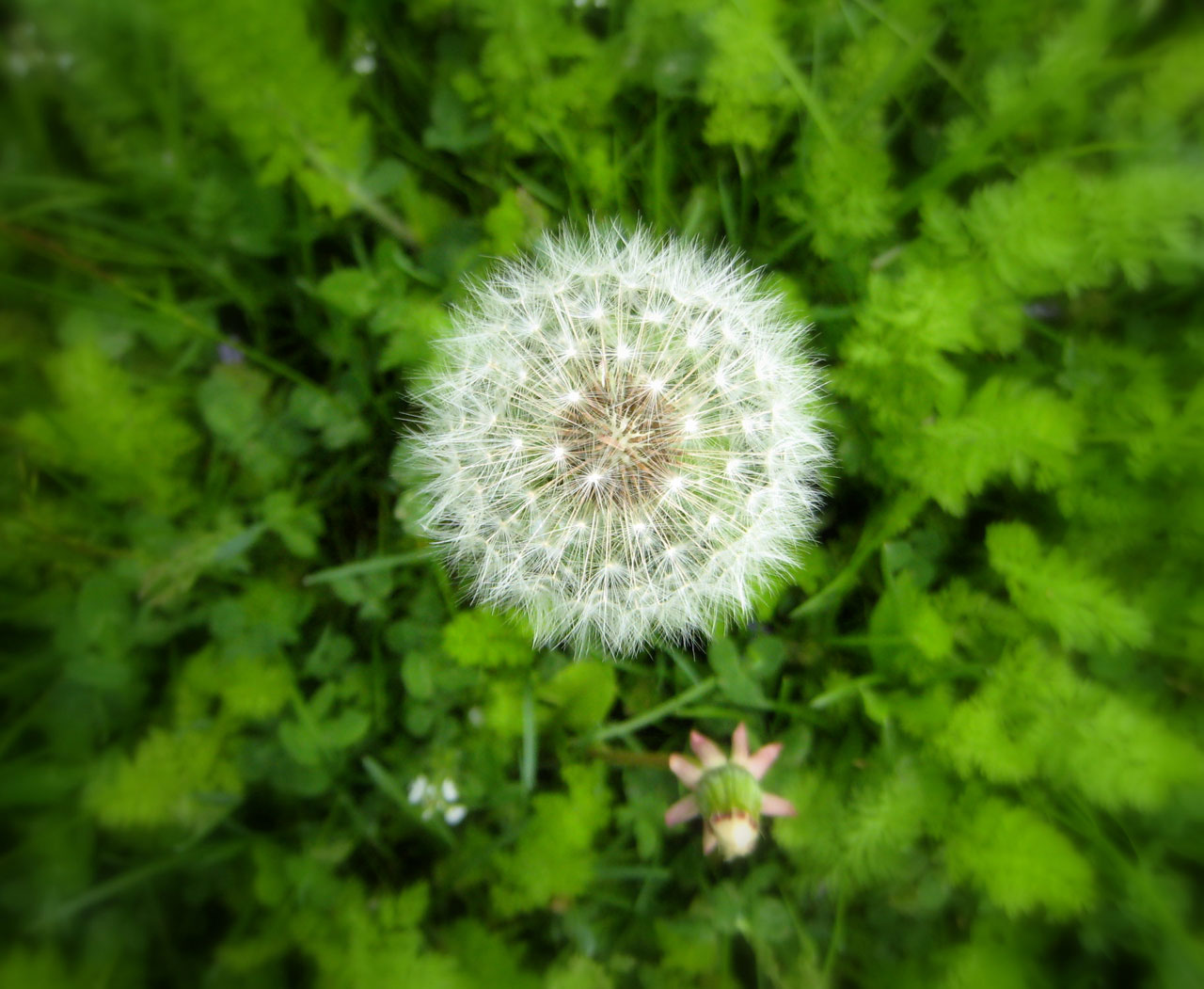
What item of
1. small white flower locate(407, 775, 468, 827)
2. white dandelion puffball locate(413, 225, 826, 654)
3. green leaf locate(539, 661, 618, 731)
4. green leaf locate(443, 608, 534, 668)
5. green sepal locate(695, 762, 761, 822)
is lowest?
small white flower locate(407, 775, 468, 827)

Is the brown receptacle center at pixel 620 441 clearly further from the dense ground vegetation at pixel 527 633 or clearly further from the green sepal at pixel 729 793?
the green sepal at pixel 729 793

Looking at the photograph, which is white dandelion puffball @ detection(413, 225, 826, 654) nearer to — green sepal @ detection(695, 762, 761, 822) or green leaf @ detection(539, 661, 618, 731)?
green leaf @ detection(539, 661, 618, 731)

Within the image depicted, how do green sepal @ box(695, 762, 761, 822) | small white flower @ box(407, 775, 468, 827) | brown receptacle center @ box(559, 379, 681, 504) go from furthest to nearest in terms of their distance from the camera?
small white flower @ box(407, 775, 468, 827), green sepal @ box(695, 762, 761, 822), brown receptacle center @ box(559, 379, 681, 504)

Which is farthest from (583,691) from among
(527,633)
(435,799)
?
(435,799)

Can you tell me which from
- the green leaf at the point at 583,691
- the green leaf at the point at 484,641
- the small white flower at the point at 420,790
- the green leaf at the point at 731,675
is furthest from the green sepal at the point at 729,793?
the small white flower at the point at 420,790

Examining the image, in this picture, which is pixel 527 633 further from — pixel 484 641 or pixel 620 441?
pixel 620 441

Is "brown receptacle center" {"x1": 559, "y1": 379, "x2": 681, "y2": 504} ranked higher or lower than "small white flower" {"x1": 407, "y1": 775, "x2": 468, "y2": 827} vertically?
higher

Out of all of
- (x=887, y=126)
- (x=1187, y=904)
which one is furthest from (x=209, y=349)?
(x=1187, y=904)

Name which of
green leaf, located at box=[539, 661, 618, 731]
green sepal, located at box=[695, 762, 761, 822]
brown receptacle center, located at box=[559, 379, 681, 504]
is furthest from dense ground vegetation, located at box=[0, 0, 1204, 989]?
brown receptacle center, located at box=[559, 379, 681, 504]
